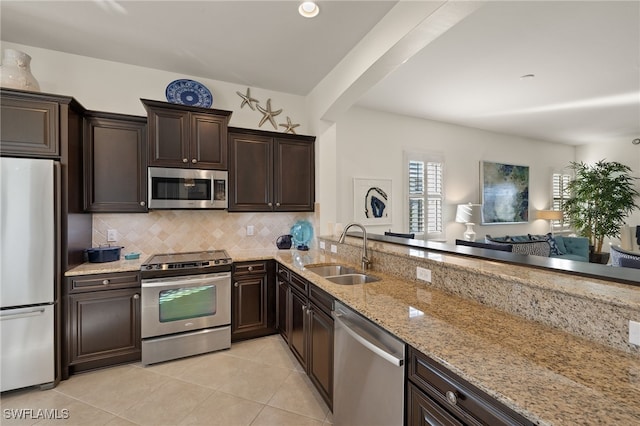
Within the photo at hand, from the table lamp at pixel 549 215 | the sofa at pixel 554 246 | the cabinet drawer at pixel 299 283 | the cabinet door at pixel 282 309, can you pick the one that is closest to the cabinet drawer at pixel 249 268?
the cabinet door at pixel 282 309

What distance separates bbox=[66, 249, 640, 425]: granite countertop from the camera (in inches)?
27.6

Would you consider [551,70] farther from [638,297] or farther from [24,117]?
[24,117]

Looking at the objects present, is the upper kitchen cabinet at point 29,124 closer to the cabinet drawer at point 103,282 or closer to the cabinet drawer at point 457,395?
the cabinet drawer at point 103,282

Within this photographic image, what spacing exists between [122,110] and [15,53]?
79cm

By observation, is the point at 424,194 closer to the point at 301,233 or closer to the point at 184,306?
the point at 301,233

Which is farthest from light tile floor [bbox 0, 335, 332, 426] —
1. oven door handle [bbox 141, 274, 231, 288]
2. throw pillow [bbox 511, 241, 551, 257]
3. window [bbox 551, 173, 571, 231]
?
window [bbox 551, 173, 571, 231]

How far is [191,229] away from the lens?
317cm

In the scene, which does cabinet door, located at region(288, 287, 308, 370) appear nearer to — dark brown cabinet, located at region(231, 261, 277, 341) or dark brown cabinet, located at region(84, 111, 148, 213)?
dark brown cabinet, located at region(231, 261, 277, 341)

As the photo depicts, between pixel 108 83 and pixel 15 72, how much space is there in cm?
69

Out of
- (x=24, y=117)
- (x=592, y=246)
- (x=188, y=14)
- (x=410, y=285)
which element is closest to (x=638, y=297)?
(x=410, y=285)

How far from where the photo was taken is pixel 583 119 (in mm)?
4758

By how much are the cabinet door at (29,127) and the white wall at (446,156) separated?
275 centimetres

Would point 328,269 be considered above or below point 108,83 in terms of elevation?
below

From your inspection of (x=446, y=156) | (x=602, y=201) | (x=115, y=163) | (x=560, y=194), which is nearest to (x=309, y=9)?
(x=115, y=163)
